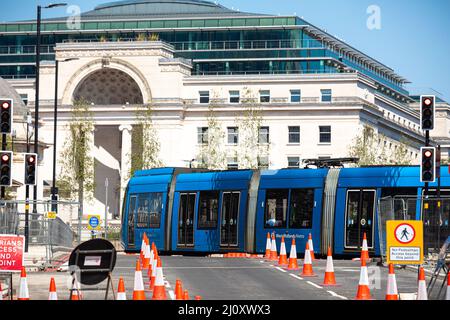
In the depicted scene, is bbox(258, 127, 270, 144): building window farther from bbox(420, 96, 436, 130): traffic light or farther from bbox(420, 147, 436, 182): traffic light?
bbox(420, 147, 436, 182): traffic light

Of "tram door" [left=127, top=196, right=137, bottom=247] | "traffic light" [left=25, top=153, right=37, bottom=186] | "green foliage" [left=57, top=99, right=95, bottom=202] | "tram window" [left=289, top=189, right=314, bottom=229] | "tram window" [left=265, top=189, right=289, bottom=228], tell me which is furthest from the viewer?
"green foliage" [left=57, top=99, right=95, bottom=202]

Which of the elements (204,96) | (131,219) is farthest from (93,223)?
(204,96)

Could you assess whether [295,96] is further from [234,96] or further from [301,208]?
[301,208]

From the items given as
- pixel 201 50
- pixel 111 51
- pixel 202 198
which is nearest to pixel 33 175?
pixel 202 198

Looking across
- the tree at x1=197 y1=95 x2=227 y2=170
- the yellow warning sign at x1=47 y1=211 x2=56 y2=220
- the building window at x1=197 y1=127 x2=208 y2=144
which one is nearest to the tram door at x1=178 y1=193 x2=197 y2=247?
the yellow warning sign at x1=47 y1=211 x2=56 y2=220

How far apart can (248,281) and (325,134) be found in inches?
3623

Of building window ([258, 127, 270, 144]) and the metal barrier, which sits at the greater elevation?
building window ([258, 127, 270, 144])

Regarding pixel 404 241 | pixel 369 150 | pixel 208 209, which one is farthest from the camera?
pixel 369 150

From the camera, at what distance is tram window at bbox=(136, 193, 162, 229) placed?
160ft

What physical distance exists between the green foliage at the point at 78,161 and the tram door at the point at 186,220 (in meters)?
54.9

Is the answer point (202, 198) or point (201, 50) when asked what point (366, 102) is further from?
point (202, 198)

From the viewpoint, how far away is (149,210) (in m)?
49.5

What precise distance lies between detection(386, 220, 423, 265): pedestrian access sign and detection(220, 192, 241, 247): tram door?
1835 centimetres
